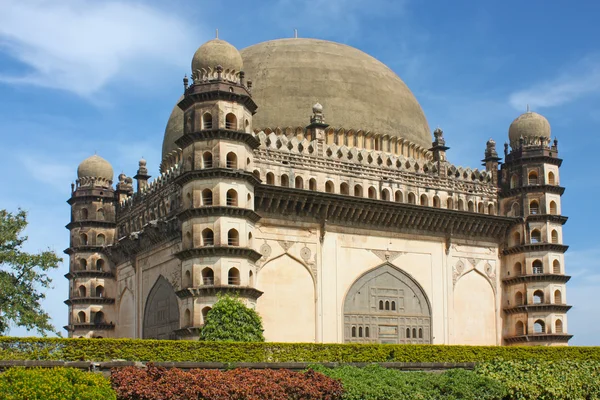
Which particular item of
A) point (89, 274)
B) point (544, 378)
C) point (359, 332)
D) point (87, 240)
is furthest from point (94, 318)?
point (544, 378)

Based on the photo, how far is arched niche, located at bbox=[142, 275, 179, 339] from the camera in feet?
119

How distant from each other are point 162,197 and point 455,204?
13.5 meters

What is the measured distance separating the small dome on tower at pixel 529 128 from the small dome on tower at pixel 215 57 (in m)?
15.3

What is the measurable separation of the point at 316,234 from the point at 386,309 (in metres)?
4.81

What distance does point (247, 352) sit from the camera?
86.2 feet

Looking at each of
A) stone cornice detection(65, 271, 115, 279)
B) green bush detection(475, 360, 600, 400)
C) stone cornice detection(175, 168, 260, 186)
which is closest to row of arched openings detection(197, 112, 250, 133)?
stone cornice detection(175, 168, 260, 186)

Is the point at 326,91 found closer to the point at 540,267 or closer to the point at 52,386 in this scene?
the point at 540,267

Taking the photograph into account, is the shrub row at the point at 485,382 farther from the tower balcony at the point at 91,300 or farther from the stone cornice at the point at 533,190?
the tower balcony at the point at 91,300

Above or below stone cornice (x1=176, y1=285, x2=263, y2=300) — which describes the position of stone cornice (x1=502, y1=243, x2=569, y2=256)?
above

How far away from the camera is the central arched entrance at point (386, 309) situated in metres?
35.9

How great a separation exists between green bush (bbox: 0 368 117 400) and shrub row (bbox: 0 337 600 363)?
3.13m

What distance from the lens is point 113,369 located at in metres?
22.8

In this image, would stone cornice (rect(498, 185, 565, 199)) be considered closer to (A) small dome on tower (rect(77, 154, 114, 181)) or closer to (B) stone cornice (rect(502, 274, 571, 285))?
(B) stone cornice (rect(502, 274, 571, 285))

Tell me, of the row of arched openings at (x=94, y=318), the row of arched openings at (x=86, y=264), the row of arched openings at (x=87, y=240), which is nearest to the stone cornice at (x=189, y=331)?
the row of arched openings at (x=94, y=318)
